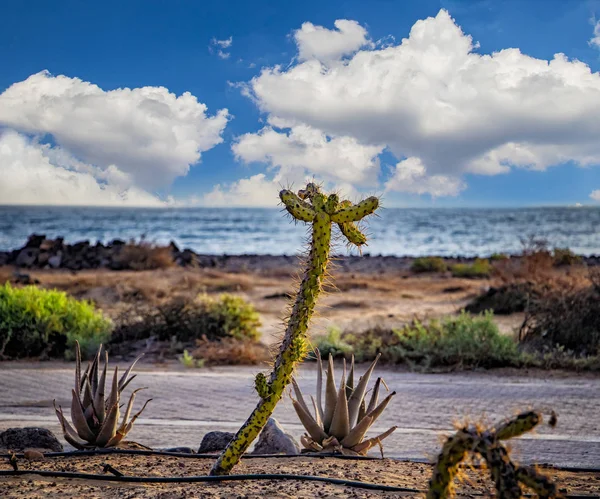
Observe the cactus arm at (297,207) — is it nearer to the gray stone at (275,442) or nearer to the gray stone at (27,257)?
the gray stone at (275,442)

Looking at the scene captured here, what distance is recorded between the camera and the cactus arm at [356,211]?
3.31m

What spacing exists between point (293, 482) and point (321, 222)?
1.32 meters

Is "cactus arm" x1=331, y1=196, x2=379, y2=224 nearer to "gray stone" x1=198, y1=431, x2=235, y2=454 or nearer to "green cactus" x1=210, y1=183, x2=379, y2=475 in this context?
"green cactus" x1=210, y1=183, x2=379, y2=475

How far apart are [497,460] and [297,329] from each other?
1.58 m

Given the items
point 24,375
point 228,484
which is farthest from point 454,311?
point 228,484

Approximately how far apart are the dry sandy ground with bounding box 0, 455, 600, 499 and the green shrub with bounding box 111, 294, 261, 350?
293 inches

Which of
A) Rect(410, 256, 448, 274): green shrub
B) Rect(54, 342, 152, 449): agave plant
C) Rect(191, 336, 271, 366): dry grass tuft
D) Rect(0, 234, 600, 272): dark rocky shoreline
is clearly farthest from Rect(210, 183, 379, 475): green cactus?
Rect(410, 256, 448, 274): green shrub

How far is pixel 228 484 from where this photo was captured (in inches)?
145

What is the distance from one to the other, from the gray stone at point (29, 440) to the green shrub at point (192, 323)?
265 inches

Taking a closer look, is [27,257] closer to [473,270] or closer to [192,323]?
[473,270]

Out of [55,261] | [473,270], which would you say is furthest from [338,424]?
[55,261]

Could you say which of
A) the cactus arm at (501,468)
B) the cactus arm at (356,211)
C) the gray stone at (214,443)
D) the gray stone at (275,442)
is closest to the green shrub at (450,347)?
the gray stone at (275,442)

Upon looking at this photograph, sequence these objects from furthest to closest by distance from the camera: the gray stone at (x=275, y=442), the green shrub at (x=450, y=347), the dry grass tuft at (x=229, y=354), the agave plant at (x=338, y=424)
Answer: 1. the dry grass tuft at (x=229, y=354)
2. the green shrub at (x=450, y=347)
3. the gray stone at (x=275, y=442)
4. the agave plant at (x=338, y=424)

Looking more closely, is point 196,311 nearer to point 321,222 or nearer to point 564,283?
→ point 564,283
